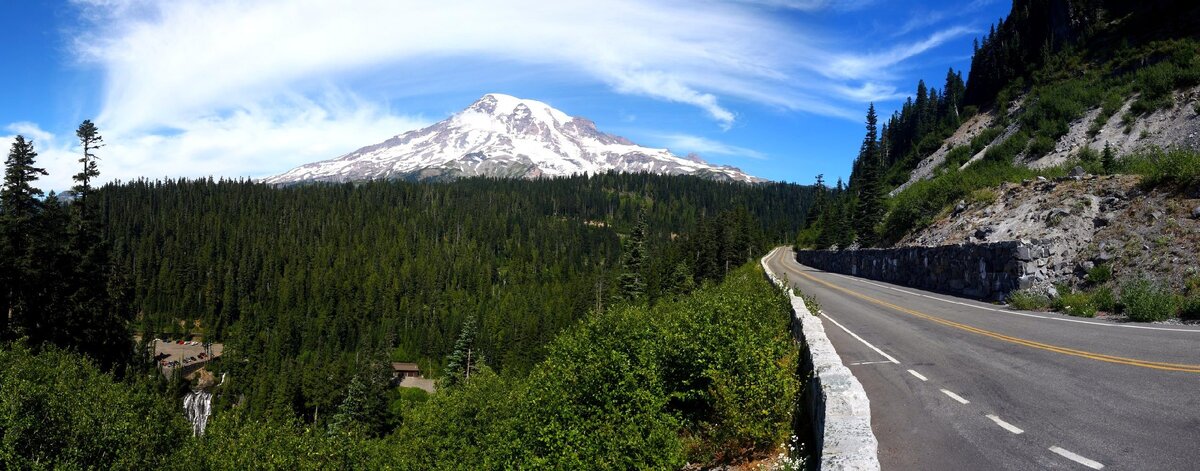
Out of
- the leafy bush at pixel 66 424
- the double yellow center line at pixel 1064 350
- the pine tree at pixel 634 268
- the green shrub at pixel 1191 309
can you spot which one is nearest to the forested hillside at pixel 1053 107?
the green shrub at pixel 1191 309

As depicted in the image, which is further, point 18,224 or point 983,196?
point 18,224

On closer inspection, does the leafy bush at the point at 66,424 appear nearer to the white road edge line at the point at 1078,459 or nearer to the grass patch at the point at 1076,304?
the white road edge line at the point at 1078,459

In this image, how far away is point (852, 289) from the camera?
98.2ft

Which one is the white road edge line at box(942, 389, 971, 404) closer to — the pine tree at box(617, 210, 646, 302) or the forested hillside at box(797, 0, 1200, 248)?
the forested hillside at box(797, 0, 1200, 248)

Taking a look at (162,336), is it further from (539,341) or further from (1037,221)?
(1037,221)

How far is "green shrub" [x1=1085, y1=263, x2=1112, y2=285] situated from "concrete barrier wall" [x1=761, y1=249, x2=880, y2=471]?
13618mm

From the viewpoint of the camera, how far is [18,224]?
128 ft

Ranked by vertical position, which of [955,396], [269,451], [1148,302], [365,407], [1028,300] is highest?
[1148,302]

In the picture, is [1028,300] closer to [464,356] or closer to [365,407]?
[365,407]

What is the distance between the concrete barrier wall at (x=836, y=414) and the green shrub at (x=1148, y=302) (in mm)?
9770

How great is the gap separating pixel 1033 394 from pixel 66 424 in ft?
138

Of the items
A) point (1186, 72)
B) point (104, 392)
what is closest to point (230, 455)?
point (104, 392)

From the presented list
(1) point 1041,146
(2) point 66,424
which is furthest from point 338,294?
(1) point 1041,146

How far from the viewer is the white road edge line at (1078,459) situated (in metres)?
5.61
